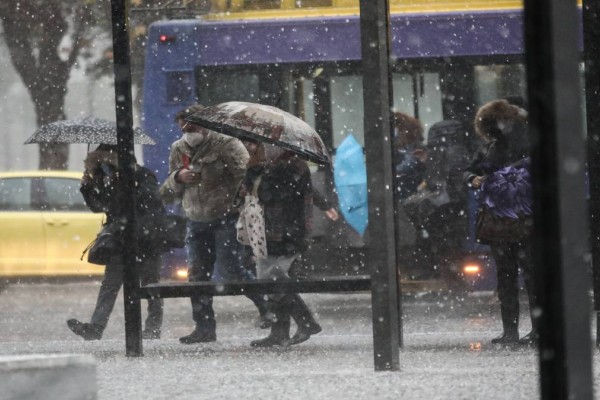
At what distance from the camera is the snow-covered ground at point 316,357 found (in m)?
6.20

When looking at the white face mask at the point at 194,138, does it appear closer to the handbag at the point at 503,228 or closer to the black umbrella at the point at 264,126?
the black umbrella at the point at 264,126

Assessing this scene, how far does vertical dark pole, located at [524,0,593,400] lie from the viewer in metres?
2.87

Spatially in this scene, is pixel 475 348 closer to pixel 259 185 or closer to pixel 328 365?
pixel 328 365

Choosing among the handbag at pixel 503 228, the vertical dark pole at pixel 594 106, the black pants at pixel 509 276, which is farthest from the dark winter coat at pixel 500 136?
the vertical dark pole at pixel 594 106

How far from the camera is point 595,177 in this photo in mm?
8016

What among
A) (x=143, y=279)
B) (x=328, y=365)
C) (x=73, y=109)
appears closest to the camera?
(x=328, y=365)

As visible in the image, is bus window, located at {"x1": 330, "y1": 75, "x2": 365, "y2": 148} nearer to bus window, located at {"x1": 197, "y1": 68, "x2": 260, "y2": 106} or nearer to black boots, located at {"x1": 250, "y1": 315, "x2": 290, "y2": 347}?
bus window, located at {"x1": 197, "y1": 68, "x2": 260, "y2": 106}

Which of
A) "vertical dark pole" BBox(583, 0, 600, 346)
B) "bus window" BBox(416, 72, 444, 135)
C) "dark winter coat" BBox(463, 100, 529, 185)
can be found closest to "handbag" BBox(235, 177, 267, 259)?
"dark winter coat" BBox(463, 100, 529, 185)

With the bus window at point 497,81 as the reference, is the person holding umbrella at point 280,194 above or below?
below

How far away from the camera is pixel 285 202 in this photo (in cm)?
881

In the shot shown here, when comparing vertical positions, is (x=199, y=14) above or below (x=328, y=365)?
above

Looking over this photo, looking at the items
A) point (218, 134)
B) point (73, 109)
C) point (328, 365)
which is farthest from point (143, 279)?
point (73, 109)

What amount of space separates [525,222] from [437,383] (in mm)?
2375

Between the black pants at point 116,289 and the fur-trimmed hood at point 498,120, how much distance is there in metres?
2.85
